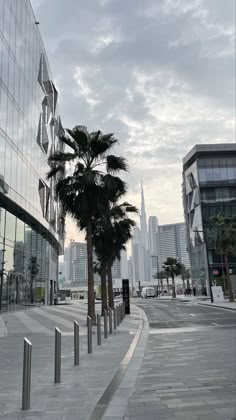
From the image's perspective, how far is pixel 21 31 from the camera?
97.3ft

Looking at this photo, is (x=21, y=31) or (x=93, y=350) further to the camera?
(x=21, y=31)

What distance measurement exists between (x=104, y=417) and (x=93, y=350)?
20.1 ft

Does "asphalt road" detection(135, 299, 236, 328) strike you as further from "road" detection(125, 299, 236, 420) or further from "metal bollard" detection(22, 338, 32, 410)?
"metal bollard" detection(22, 338, 32, 410)

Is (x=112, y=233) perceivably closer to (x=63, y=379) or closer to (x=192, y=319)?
(x=192, y=319)

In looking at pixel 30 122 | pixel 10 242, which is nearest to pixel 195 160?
pixel 30 122

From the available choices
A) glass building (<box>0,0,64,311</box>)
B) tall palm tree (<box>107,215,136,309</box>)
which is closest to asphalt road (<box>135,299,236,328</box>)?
tall palm tree (<box>107,215,136,309</box>)

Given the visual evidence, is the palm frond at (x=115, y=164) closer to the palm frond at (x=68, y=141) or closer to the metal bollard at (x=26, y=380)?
the palm frond at (x=68, y=141)

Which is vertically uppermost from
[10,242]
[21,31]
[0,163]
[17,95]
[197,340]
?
[21,31]

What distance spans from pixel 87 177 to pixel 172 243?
153232 mm

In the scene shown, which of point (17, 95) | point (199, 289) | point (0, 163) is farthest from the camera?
point (199, 289)

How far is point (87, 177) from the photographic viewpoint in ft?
58.7

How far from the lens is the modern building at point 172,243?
165 m

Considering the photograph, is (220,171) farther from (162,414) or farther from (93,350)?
(162,414)

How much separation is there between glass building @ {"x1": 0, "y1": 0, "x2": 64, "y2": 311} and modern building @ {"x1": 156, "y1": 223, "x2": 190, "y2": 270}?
126 metres
